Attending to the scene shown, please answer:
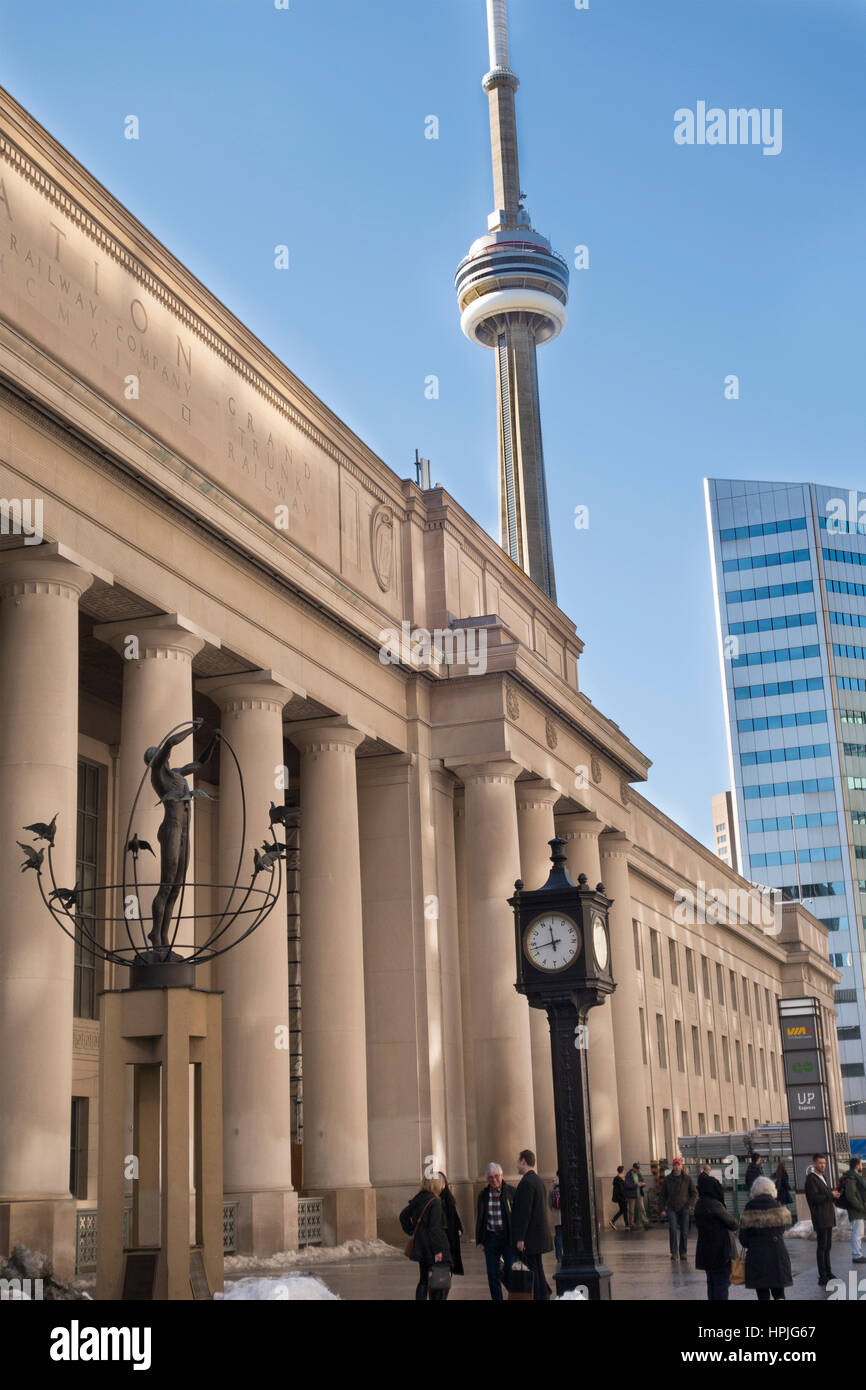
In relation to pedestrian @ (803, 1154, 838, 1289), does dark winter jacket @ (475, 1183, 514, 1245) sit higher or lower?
higher

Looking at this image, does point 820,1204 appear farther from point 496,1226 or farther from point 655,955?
point 655,955

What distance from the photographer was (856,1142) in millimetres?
55688

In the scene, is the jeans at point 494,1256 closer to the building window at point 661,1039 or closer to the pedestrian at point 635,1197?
the pedestrian at point 635,1197

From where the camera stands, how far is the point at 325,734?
1303 inches

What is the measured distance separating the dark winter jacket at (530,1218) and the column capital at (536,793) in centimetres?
2365

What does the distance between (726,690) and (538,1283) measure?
126921mm

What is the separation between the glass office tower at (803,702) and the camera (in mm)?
135375

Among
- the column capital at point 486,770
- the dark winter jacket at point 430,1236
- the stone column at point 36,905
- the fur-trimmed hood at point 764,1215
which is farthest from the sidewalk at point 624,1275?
the column capital at point 486,770

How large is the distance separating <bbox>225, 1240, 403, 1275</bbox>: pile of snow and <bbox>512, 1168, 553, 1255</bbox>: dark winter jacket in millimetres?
10085

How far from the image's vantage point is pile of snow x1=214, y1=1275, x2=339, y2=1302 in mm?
17188

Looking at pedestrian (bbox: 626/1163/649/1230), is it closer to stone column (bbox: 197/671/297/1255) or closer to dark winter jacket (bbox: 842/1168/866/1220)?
stone column (bbox: 197/671/297/1255)

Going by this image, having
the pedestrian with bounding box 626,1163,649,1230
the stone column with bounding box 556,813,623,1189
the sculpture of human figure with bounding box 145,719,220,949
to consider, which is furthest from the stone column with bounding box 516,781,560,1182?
the sculpture of human figure with bounding box 145,719,220,949

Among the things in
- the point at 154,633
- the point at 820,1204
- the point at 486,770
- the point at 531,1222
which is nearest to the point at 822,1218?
the point at 820,1204

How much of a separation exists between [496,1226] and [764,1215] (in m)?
4.49
